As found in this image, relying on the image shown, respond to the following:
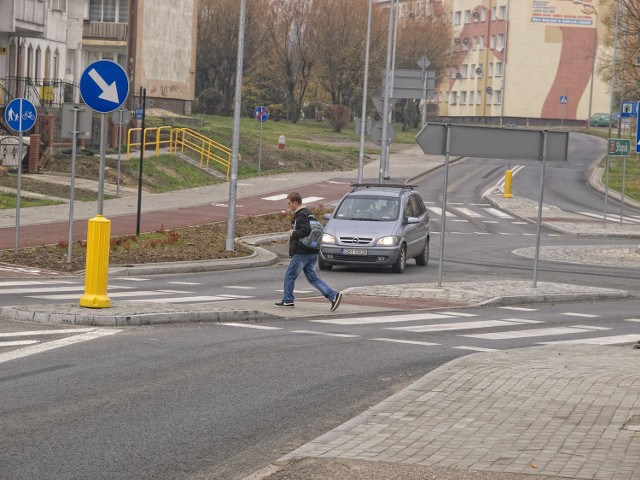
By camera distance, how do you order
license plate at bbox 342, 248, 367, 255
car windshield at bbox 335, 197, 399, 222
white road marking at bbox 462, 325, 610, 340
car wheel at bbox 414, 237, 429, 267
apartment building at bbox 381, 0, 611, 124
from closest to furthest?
1. white road marking at bbox 462, 325, 610, 340
2. license plate at bbox 342, 248, 367, 255
3. car windshield at bbox 335, 197, 399, 222
4. car wheel at bbox 414, 237, 429, 267
5. apartment building at bbox 381, 0, 611, 124

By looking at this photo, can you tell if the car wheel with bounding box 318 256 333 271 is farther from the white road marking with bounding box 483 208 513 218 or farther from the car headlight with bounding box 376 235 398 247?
the white road marking with bounding box 483 208 513 218

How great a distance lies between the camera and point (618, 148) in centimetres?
4128

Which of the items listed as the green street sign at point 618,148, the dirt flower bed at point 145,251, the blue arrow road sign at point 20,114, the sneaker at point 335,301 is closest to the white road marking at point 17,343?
the sneaker at point 335,301

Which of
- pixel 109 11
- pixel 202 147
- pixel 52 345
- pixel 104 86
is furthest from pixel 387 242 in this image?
pixel 109 11

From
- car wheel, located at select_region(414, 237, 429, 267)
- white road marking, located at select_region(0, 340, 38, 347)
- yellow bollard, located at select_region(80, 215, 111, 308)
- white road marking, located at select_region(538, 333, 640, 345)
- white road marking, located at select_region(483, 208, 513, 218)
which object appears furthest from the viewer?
white road marking, located at select_region(483, 208, 513, 218)

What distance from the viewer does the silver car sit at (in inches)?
982

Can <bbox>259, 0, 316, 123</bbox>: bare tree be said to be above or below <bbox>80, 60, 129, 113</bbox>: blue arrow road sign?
above

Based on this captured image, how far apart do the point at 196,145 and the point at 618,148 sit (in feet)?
67.3

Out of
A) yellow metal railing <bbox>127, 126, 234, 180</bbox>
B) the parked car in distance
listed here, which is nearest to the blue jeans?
yellow metal railing <bbox>127, 126, 234, 180</bbox>

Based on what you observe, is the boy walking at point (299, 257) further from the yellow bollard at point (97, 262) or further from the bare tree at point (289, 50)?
the bare tree at point (289, 50)

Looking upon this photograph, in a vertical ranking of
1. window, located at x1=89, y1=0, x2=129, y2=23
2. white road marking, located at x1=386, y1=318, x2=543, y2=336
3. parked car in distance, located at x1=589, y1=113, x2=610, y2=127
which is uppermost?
window, located at x1=89, y1=0, x2=129, y2=23

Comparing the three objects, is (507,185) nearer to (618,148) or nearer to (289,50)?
(618,148)

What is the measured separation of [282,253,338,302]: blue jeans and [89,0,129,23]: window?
51.1 meters

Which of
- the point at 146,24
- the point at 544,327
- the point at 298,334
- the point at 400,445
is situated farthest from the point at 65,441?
the point at 146,24
